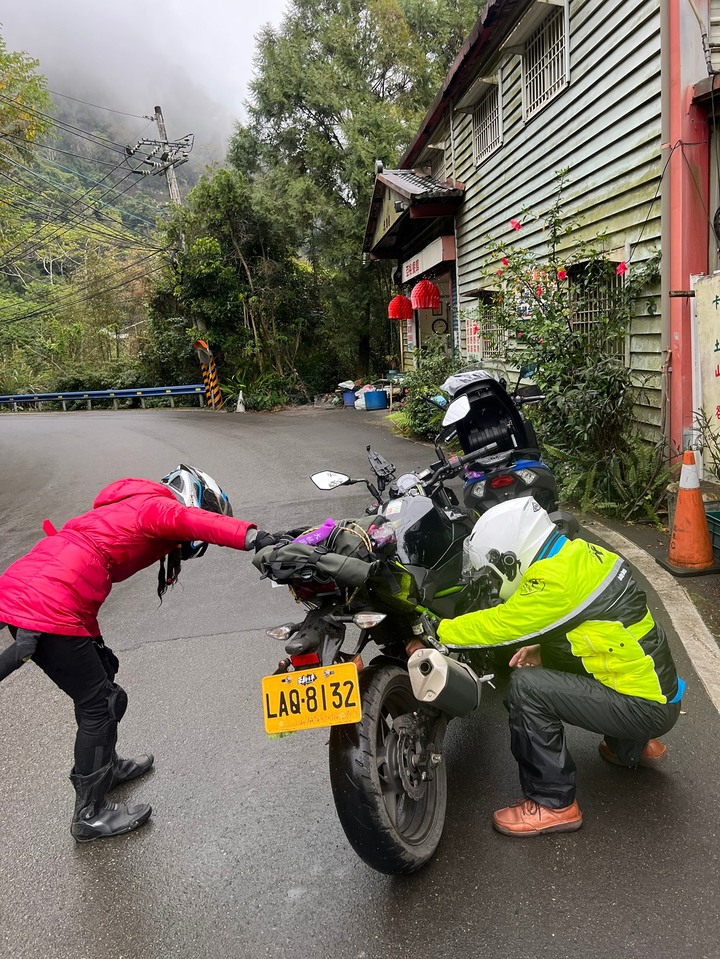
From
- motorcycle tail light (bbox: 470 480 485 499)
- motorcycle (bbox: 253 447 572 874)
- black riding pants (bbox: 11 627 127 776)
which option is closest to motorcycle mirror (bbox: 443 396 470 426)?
motorcycle tail light (bbox: 470 480 485 499)

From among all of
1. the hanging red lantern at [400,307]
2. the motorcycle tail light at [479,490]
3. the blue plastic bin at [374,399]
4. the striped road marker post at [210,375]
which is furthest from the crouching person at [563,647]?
the striped road marker post at [210,375]

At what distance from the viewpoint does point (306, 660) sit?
233 cm

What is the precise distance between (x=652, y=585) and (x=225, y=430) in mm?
12910

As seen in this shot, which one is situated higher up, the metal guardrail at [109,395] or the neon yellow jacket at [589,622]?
the metal guardrail at [109,395]

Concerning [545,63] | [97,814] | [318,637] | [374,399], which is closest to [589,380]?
[318,637]

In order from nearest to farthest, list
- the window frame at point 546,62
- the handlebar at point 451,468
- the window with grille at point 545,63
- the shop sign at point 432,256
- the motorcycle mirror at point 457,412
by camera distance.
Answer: the handlebar at point 451,468 < the motorcycle mirror at point 457,412 < the window frame at point 546,62 < the window with grille at point 545,63 < the shop sign at point 432,256

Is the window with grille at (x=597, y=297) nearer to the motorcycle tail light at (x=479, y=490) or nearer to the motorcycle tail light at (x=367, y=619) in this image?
the motorcycle tail light at (x=479, y=490)

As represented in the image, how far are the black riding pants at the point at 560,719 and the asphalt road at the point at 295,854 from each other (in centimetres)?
21

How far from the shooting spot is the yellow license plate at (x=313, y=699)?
7.22ft

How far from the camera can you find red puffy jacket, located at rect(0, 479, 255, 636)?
8.59 ft

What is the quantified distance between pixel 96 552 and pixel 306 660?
1.05 meters

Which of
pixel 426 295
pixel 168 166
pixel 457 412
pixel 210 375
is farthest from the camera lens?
pixel 168 166

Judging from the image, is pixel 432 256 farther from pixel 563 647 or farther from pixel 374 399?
pixel 563 647

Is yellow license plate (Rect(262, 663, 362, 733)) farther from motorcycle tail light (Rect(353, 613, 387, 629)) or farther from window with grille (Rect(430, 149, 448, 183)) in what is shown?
window with grille (Rect(430, 149, 448, 183))
